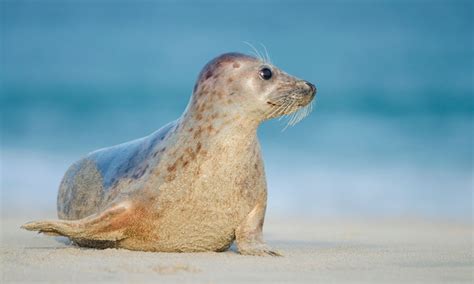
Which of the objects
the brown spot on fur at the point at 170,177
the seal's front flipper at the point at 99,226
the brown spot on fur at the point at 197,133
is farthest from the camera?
the brown spot on fur at the point at 197,133

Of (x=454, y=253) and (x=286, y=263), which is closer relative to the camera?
(x=286, y=263)

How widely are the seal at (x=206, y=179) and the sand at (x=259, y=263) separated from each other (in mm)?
165

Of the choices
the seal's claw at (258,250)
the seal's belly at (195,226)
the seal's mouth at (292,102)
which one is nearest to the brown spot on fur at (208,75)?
the seal's mouth at (292,102)

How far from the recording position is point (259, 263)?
20.7ft

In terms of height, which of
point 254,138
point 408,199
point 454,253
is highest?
point 408,199

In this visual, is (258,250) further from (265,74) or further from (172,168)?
(265,74)

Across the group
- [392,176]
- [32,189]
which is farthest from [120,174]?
[392,176]

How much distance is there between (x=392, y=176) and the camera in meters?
16.6

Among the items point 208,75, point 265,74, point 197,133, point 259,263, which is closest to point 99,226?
point 197,133

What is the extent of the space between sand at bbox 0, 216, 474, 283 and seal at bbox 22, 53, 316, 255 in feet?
0.54

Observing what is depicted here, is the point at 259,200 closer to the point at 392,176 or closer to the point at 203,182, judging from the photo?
the point at 203,182

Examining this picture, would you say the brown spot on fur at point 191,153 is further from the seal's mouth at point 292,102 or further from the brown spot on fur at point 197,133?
the seal's mouth at point 292,102

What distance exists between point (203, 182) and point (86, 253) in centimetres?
95

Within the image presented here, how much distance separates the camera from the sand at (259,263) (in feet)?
18.4
